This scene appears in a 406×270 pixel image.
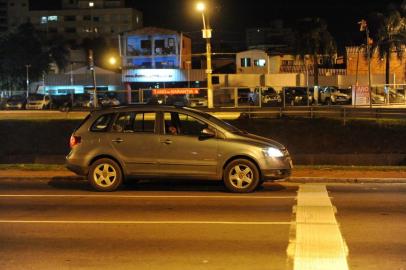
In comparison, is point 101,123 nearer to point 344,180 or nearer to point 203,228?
point 203,228

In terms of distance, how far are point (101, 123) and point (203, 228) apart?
4.78 m

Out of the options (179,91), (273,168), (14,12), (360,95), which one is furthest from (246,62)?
(14,12)

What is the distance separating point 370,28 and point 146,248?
180ft

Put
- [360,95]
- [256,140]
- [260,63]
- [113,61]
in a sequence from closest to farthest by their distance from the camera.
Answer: [256,140]
[360,95]
[260,63]
[113,61]

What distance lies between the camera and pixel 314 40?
64.4m

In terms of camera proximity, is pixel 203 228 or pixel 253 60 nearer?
pixel 203 228

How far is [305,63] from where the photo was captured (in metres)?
68.2

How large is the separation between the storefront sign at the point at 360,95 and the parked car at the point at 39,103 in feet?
87.4

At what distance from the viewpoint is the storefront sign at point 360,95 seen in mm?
36781

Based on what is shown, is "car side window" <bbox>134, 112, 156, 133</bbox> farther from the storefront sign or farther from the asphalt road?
the storefront sign

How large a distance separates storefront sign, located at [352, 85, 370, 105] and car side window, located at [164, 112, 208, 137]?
25.9 m

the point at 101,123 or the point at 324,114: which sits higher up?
the point at 101,123

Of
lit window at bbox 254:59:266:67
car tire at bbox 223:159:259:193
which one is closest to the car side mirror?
car tire at bbox 223:159:259:193

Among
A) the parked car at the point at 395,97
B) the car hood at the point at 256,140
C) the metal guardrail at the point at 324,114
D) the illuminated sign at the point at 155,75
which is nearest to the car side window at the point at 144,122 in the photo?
the car hood at the point at 256,140
